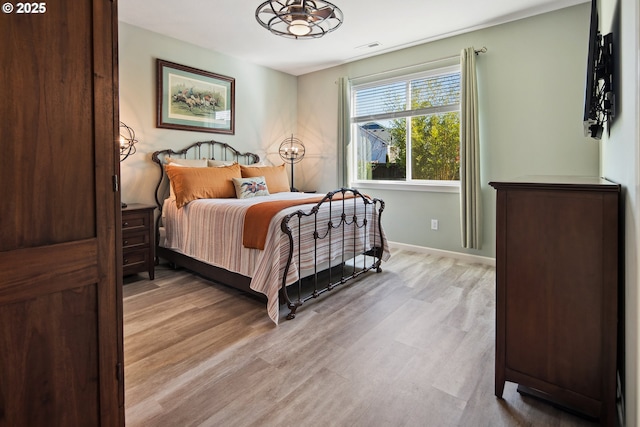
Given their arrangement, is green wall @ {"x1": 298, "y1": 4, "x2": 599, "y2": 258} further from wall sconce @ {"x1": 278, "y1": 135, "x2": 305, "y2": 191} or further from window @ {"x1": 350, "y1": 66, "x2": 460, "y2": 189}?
wall sconce @ {"x1": 278, "y1": 135, "x2": 305, "y2": 191}

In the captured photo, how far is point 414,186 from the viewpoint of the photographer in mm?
4406

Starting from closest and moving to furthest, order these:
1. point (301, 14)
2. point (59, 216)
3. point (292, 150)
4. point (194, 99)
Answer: point (59, 216)
point (301, 14)
point (194, 99)
point (292, 150)

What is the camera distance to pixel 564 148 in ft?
11.0

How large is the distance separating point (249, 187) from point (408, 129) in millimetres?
2183

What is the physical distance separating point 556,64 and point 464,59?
2.85 feet

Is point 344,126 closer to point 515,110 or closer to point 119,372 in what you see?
point 515,110

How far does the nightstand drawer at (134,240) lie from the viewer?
3197 mm

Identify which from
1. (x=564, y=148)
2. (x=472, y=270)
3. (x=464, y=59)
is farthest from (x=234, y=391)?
(x=464, y=59)

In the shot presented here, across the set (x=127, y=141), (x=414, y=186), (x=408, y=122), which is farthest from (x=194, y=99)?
(x=414, y=186)

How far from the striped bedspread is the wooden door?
1.31 meters

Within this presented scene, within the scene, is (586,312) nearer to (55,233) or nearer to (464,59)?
(55,233)

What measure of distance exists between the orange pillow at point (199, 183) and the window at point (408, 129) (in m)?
1.96

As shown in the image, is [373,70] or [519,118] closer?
[519,118]

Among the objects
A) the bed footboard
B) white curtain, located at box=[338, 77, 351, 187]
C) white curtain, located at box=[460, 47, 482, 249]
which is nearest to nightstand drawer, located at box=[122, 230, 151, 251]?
the bed footboard
